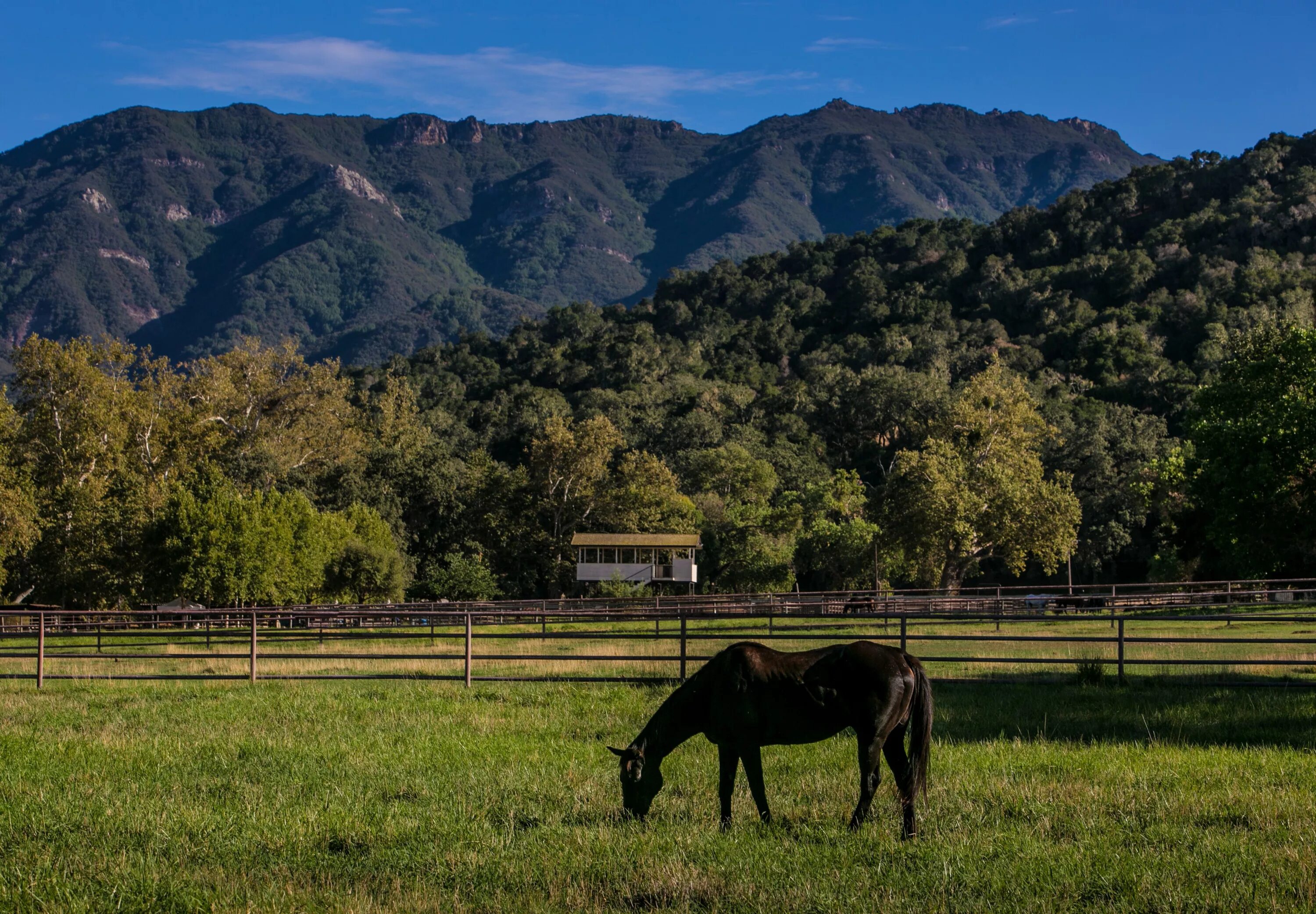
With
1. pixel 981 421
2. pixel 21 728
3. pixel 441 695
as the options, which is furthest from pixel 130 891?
pixel 981 421

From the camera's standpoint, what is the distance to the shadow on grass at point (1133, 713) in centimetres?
1184

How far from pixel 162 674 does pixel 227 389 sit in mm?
49582

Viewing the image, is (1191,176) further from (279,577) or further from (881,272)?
(279,577)

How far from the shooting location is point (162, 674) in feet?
61.1

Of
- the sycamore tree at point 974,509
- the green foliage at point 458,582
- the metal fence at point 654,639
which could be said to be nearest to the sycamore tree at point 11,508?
the metal fence at point 654,639

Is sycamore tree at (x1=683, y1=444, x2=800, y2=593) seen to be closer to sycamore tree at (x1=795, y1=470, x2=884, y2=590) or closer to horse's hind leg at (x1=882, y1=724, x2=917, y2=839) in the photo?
sycamore tree at (x1=795, y1=470, x2=884, y2=590)

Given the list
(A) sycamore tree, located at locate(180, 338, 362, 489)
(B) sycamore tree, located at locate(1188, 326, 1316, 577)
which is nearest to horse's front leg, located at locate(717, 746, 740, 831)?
(B) sycamore tree, located at locate(1188, 326, 1316, 577)

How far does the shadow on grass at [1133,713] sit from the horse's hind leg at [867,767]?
4121mm

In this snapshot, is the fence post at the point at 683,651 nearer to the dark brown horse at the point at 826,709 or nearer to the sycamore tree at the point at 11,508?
the dark brown horse at the point at 826,709

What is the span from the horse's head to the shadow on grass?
4.56 m

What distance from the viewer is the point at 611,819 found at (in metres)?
8.41

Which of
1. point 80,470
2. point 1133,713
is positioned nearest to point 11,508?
point 80,470

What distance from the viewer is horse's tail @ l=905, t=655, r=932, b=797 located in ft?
26.1

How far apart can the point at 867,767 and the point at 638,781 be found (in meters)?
1.67
